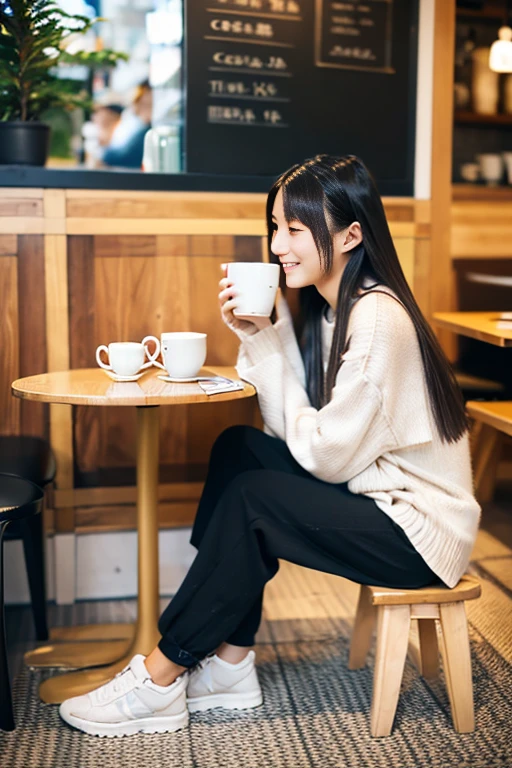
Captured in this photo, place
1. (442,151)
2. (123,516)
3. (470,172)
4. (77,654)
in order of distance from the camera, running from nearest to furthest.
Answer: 1. (77,654)
2. (123,516)
3. (442,151)
4. (470,172)

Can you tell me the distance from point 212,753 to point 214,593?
32 cm

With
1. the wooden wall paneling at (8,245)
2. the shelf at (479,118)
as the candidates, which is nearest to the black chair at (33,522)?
the wooden wall paneling at (8,245)

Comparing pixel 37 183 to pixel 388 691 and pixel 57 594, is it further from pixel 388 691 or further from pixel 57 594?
pixel 388 691

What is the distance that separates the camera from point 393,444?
1693 mm

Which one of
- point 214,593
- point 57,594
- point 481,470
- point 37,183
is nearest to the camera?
point 214,593

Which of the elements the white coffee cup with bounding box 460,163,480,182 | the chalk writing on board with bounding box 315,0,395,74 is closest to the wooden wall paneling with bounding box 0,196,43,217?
the chalk writing on board with bounding box 315,0,395,74

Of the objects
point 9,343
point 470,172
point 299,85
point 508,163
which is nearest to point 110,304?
point 9,343

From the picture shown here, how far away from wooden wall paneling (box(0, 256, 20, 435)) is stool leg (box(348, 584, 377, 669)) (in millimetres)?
1043

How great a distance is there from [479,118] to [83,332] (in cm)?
248

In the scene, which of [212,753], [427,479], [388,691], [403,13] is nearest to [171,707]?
[212,753]

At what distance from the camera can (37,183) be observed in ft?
7.53

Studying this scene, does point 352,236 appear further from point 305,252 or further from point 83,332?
point 83,332

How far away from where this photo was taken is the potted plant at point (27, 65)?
2.24m

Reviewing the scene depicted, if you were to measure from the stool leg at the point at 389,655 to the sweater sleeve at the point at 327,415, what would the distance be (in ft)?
0.91
